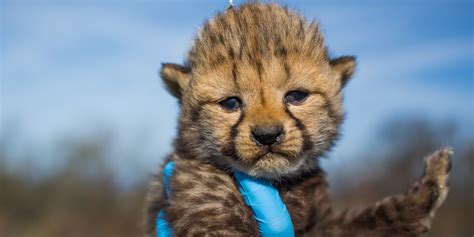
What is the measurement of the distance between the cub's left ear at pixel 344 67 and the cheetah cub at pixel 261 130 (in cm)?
2

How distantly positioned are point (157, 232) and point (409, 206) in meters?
1.88

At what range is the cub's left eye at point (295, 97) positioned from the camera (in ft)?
11.4

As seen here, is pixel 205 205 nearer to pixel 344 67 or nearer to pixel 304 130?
pixel 304 130

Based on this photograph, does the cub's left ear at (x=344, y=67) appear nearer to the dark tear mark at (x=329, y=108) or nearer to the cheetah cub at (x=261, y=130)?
the cheetah cub at (x=261, y=130)

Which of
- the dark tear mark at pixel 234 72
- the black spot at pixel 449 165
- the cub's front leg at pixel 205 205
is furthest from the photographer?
the black spot at pixel 449 165

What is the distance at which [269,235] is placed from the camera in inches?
143

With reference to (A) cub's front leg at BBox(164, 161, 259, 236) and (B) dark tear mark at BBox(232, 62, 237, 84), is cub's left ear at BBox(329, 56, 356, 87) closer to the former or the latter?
(B) dark tear mark at BBox(232, 62, 237, 84)

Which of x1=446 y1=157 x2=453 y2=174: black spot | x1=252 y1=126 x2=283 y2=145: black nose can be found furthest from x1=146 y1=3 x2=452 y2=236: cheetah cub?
x1=446 y1=157 x2=453 y2=174: black spot

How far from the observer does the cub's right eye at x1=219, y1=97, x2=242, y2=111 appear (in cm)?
346

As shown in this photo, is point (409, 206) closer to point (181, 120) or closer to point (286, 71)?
point (286, 71)

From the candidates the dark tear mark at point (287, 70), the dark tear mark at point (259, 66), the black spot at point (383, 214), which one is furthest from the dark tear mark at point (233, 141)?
the black spot at point (383, 214)

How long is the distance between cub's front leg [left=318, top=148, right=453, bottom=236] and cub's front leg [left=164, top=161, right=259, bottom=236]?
854mm

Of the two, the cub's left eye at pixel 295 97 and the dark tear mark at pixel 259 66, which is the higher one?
the dark tear mark at pixel 259 66

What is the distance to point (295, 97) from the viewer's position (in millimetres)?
3510
